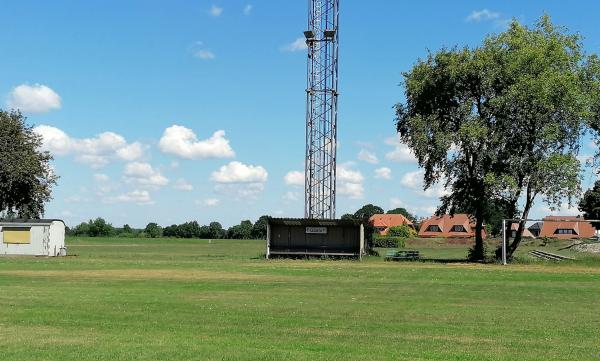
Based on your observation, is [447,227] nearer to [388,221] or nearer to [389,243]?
[388,221]

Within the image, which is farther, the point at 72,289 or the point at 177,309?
the point at 72,289

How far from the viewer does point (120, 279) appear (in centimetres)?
2892

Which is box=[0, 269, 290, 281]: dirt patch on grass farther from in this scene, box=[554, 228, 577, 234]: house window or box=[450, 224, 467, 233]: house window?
box=[554, 228, 577, 234]: house window

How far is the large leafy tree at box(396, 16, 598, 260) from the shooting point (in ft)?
153

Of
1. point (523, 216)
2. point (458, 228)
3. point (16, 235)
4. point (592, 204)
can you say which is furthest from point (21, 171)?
point (458, 228)

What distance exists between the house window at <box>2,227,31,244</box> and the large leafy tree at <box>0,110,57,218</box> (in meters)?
10.0

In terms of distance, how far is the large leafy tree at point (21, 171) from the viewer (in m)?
61.9

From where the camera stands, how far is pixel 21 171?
6194cm

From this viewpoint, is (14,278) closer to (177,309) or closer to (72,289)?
(72,289)

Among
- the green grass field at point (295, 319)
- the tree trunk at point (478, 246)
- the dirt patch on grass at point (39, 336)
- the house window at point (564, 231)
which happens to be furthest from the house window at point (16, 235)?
the house window at point (564, 231)

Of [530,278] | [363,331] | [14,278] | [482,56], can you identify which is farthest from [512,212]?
[363,331]

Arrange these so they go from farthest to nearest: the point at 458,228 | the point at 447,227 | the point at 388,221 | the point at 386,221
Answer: the point at 386,221
the point at 388,221
the point at 447,227
the point at 458,228

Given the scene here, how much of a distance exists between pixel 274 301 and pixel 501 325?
7.13 meters

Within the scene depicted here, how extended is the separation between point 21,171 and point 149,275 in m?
35.5
